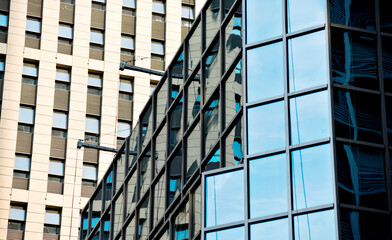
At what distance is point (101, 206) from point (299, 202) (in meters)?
19.2

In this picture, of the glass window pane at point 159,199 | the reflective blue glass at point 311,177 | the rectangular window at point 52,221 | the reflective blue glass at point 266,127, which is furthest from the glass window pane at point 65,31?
the reflective blue glass at point 311,177

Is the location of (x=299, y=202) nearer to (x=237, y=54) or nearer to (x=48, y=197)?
(x=237, y=54)

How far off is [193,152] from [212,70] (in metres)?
2.40

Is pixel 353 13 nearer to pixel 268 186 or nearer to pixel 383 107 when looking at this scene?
pixel 383 107

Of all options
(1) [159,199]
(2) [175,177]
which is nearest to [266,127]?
(2) [175,177]

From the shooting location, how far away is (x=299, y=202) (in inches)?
783

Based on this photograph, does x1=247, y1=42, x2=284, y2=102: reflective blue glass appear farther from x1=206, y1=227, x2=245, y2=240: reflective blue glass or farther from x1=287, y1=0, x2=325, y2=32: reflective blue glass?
x1=206, y1=227, x2=245, y2=240: reflective blue glass

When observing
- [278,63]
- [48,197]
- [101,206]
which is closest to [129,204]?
[101,206]

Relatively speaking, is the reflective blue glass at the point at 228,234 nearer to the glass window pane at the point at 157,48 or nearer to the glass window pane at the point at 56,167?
the glass window pane at the point at 56,167

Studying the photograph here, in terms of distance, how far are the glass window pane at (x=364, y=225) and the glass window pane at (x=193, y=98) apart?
885cm

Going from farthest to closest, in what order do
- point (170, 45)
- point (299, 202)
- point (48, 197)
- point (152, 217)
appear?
point (170, 45) → point (48, 197) → point (152, 217) → point (299, 202)

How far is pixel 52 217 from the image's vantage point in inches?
2359

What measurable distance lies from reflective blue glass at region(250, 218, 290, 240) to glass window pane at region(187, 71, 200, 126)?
269 inches

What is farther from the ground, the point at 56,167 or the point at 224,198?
the point at 56,167
